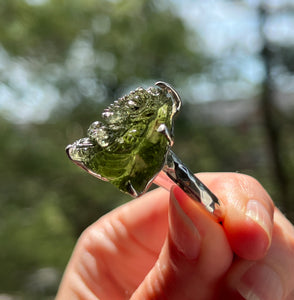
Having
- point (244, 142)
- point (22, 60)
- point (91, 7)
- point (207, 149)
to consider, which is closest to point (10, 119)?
point (22, 60)

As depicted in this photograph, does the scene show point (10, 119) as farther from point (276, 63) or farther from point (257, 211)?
point (257, 211)

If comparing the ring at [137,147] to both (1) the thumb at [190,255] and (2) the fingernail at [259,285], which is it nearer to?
(1) the thumb at [190,255]

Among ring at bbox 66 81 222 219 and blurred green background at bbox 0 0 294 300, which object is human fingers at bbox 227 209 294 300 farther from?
blurred green background at bbox 0 0 294 300

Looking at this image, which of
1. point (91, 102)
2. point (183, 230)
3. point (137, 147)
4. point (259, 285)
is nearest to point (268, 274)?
point (259, 285)

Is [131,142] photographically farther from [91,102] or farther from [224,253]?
Answer: [91,102]

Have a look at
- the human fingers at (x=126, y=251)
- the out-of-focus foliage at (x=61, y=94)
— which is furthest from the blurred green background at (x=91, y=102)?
the human fingers at (x=126, y=251)

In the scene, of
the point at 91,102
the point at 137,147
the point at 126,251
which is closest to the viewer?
the point at 137,147
